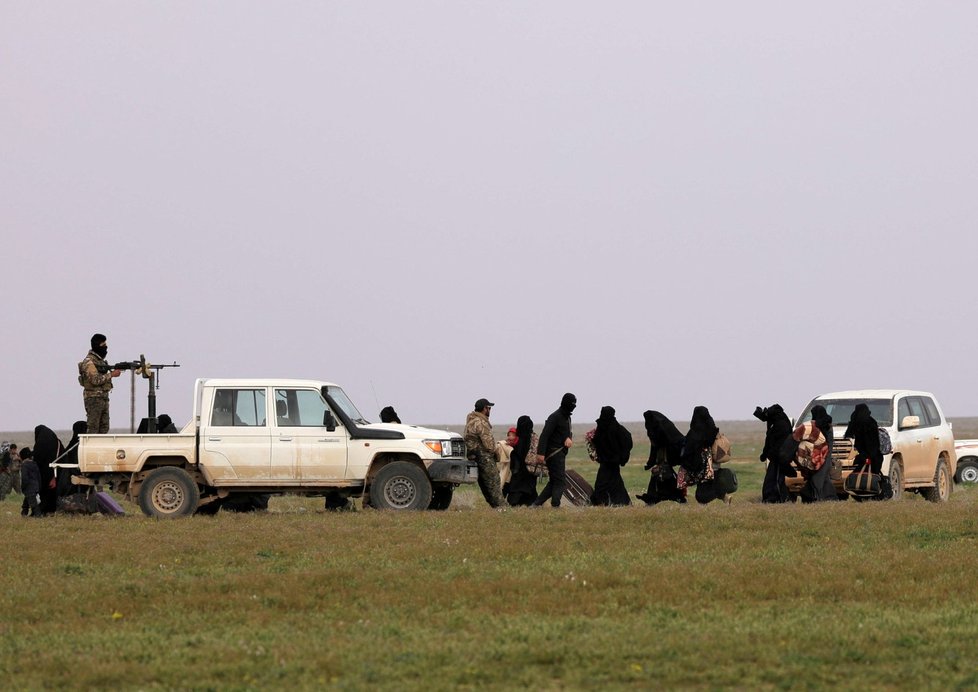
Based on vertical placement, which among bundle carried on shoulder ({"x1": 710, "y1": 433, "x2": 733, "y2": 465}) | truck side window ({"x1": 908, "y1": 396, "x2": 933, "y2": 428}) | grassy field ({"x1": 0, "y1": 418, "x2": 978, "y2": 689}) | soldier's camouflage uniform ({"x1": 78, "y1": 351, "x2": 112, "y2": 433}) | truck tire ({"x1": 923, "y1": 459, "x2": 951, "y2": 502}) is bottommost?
grassy field ({"x1": 0, "y1": 418, "x2": 978, "y2": 689})

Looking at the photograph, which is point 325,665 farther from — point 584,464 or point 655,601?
point 584,464

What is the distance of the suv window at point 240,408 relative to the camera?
21062mm

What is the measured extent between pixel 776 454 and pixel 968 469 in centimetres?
1917

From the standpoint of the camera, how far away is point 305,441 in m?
21.1

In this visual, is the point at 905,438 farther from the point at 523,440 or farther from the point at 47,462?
the point at 47,462

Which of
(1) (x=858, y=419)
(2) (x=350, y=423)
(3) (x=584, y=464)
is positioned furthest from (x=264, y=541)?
(3) (x=584, y=464)

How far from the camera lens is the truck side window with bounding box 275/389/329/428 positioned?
2122cm

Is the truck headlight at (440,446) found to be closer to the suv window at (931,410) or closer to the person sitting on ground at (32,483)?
the person sitting on ground at (32,483)

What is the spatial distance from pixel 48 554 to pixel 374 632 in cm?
668

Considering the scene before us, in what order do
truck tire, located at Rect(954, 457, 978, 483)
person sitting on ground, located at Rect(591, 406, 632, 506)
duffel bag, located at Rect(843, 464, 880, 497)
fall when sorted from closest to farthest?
duffel bag, located at Rect(843, 464, 880, 497)
person sitting on ground, located at Rect(591, 406, 632, 506)
truck tire, located at Rect(954, 457, 978, 483)

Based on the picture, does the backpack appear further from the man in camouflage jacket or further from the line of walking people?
the man in camouflage jacket

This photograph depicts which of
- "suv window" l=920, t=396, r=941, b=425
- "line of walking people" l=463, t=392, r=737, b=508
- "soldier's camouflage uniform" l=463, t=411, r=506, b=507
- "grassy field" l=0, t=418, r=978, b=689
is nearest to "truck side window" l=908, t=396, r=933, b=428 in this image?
"suv window" l=920, t=396, r=941, b=425

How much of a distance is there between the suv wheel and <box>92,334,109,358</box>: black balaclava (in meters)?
12.1

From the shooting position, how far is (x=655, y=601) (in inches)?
519
